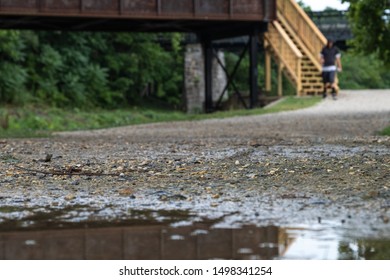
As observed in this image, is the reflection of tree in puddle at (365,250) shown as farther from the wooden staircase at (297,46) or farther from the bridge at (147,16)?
the wooden staircase at (297,46)

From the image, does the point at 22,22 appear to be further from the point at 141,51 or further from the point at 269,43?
the point at 141,51

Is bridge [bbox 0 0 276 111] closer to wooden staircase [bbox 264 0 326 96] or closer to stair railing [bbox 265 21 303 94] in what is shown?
stair railing [bbox 265 21 303 94]

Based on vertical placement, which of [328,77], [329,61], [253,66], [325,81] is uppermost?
[329,61]

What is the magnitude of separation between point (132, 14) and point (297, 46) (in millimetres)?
9721

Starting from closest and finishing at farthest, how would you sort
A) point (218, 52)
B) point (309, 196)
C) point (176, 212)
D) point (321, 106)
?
point (176, 212), point (309, 196), point (321, 106), point (218, 52)

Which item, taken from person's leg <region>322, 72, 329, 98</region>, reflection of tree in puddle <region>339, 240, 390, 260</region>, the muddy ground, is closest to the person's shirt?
person's leg <region>322, 72, 329, 98</region>

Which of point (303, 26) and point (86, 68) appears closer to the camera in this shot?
point (303, 26)

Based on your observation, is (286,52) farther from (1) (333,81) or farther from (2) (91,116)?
(2) (91,116)

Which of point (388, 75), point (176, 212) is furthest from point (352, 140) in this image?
point (388, 75)

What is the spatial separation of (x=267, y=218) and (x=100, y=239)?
1380mm

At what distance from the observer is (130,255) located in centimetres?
550

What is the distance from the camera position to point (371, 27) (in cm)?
2714

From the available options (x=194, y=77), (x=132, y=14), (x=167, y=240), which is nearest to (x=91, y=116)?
(x=194, y=77)

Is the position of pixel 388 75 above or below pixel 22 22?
below
